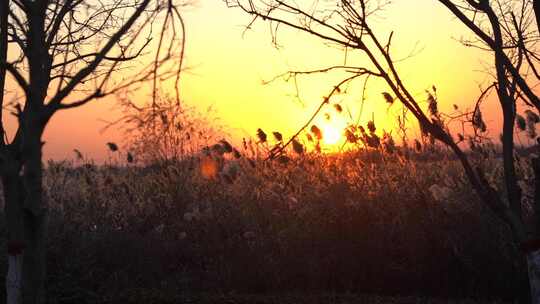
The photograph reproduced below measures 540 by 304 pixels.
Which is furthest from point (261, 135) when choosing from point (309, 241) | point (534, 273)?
point (534, 273)

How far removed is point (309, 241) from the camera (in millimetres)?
6410

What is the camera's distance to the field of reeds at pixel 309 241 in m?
5.98

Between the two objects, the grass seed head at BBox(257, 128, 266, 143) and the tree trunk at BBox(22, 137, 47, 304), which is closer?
the tree trunk at BBox(22, 137, 47, 304)

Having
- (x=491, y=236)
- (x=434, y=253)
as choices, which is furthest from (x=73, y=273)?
(x=491, y=236)

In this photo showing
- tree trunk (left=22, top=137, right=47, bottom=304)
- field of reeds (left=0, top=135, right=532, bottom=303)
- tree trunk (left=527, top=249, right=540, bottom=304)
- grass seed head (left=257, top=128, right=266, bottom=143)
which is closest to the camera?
tree trunk (left=22, top=137, right=47, bottom=304)

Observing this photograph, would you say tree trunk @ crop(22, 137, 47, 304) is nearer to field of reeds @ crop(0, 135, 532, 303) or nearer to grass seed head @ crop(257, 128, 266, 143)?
field of reeds @ crop(0, 135, 532, 303)

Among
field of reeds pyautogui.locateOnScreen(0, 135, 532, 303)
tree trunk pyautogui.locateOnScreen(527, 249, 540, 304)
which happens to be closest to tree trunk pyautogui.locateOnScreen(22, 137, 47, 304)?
field of reeds pyautogui.locateOnScreen(0, 135, 532, 303)

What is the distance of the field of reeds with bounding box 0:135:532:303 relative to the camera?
5.98m

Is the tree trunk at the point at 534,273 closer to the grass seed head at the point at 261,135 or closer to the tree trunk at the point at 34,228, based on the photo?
the tree trunk at the point at 34,228

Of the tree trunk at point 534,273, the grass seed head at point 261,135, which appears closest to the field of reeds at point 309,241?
the grass seed head at point 261,135

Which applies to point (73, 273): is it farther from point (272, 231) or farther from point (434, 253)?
point (434, 253)

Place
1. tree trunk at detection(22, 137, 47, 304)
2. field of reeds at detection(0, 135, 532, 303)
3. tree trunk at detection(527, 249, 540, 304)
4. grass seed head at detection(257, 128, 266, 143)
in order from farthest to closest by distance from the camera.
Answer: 1. grass seed head at detection(257, 128, 266, 143)
2. field of reeds at detection(0, 135, 532, 303)
3. tree trunk at detection(527, 249, 540, 304)
4. tree trunk at detection(22, 137, 47, 304)

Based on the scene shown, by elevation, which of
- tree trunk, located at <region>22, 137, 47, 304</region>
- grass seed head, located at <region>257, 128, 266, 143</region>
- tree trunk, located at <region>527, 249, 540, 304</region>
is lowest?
tree trunk, located at <region>527, 249, 540, 304</region>

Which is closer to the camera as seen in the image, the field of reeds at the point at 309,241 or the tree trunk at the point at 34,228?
the tree trunk at the point at 34,228
